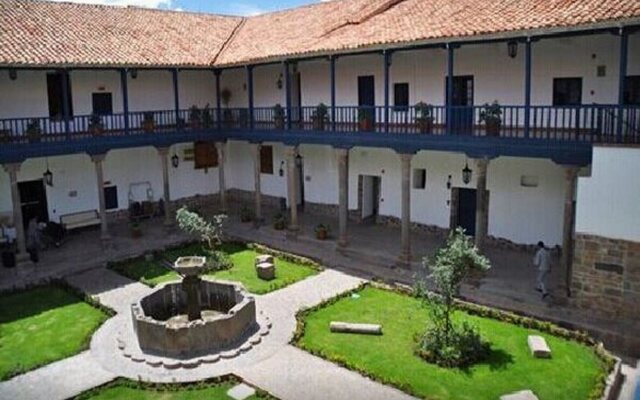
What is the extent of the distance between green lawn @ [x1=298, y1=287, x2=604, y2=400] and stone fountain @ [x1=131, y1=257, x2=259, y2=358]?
1532 mm

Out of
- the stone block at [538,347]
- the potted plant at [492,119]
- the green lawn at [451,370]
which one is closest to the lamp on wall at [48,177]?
the green lawn at [451,370]

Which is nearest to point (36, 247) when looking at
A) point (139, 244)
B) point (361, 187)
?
point (139, 244)

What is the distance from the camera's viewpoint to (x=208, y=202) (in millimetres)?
26750

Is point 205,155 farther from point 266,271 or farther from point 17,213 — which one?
point 266,271

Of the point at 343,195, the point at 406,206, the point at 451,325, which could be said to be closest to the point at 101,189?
the point at 343,195

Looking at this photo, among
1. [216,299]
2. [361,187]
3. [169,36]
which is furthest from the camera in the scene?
[169,36]

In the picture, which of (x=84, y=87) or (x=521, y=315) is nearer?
(x=521, y=315)

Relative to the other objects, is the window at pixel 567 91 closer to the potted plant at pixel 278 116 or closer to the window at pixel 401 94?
the window at pixel 401 94

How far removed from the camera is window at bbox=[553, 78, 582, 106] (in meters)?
16.4

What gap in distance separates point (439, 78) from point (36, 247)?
47.0 ft

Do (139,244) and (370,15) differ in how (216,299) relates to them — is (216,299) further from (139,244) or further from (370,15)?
(370,15)

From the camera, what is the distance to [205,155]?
26.2m

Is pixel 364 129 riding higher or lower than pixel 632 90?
lower

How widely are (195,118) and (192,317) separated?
38.9 ft
